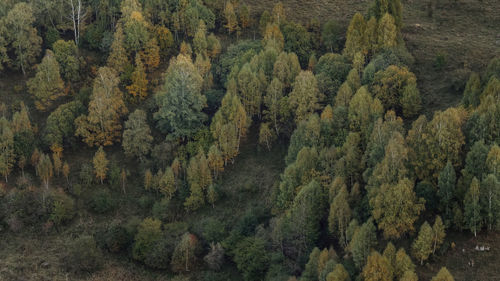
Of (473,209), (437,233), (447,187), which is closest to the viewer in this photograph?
(437,233)

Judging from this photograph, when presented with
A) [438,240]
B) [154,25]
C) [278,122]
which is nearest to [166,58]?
[154,25]

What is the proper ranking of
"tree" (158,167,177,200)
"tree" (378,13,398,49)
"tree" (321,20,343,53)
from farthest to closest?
"tree" (321,20,343,53) < "tree" (378,13,398,49) < "tree" (158,167,177,200)

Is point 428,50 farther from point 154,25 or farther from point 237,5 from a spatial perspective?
point 154,25

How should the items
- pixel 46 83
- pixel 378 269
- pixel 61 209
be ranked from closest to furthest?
pixel 378 269 < pixel 61 209 < pixel 46 83

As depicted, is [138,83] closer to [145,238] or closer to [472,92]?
[145,238]

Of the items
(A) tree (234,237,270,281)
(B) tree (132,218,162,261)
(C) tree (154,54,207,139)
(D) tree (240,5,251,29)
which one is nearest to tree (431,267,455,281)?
(A) tree (234,237,270,281)

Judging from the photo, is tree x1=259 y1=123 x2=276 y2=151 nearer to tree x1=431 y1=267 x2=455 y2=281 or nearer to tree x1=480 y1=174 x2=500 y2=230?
tree x1=480 y1=174 x2=500 y2=230

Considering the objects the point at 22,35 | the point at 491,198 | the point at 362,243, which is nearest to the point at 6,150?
the point at 22,35
